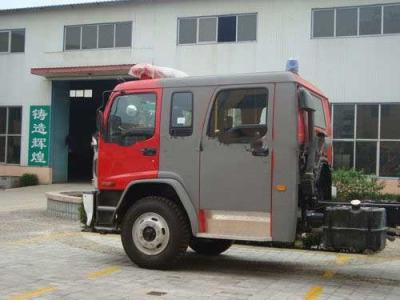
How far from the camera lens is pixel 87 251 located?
32.2 feet

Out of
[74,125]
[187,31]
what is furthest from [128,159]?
[74,125]

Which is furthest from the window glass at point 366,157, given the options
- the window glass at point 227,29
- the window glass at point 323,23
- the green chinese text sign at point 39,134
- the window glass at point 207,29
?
the green chinese text sign at point 39,134

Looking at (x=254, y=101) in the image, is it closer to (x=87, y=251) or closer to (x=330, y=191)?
(x=330, y=191)

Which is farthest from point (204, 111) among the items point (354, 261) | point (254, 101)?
point (354, 261)

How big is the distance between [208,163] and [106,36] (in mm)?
17601

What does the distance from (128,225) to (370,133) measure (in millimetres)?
13825

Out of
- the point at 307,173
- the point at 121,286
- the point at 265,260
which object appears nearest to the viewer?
the point at 121,286

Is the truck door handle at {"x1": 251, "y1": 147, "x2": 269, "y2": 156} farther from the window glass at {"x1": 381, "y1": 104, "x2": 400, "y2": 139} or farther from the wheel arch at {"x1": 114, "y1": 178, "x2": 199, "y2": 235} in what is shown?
the window glass at {"x1": 381, "y1": 104, "x2": 400, "y2": 139}

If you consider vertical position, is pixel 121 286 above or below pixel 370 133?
below

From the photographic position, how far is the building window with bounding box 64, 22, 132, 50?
24078 mm

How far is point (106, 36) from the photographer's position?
2444 cm

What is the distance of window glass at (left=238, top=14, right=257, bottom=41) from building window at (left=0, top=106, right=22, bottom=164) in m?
10.5

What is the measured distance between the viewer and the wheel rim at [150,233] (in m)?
8.12

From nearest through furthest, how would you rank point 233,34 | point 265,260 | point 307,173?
point 307,173
point 265,260
point 233,34
